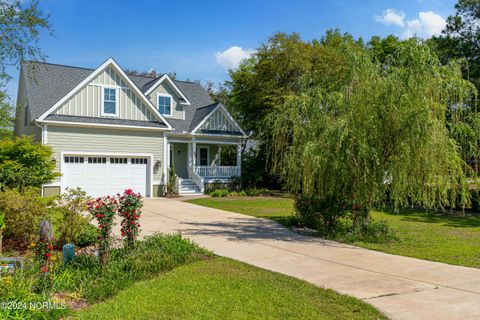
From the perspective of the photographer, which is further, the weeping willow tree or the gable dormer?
the gable dormer

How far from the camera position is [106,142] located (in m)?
21.0

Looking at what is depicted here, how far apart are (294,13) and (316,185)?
22.5ft

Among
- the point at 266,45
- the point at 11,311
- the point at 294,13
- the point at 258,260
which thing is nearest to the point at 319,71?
the point at 266,45

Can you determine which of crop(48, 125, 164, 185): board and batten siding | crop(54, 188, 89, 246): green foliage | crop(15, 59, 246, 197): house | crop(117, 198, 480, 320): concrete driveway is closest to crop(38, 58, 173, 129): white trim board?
crop(15, 59, 246, 197): house

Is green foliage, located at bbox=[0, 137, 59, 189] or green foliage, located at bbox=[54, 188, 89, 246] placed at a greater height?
green foliage, located at bbox=[0, 137, 59, 189]

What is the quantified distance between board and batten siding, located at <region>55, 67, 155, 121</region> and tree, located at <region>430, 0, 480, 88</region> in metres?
18.7

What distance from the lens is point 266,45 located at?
25.1m

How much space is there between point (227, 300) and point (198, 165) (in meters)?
21.3

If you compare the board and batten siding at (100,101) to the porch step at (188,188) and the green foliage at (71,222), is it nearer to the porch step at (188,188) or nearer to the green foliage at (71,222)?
the porch step at (188,188)

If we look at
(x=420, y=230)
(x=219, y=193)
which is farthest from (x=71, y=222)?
(x=219, y=193)

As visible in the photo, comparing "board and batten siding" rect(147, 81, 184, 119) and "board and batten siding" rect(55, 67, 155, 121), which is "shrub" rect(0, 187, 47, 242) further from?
"board and batten siding" rect(147, 81, 184, 119)

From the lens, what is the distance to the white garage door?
65.8 feet

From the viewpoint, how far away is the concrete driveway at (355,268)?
5.68m

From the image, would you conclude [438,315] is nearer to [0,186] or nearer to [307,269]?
[307,269]
